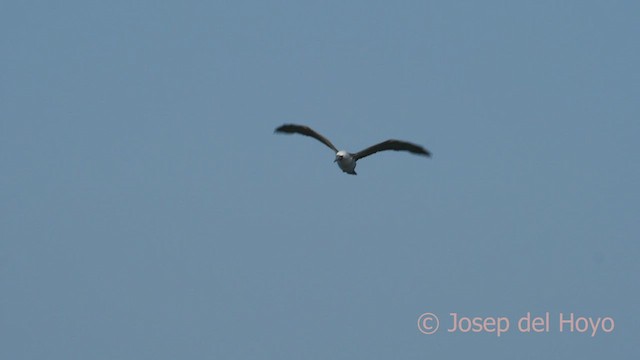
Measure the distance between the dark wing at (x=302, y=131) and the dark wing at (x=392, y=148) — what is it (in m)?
1.59

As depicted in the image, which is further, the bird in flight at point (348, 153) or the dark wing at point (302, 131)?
the dark wing at point (302, 131)

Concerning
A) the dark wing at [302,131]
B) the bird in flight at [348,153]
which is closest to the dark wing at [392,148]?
the bird in flight at [348,153]

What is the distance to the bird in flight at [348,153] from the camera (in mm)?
66500

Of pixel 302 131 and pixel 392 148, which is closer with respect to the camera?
pixel 392 148

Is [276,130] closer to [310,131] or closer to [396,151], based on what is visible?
[310,131]

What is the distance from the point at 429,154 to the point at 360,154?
375cm

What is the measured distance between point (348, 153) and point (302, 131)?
4026mm

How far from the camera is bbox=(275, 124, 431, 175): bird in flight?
66.5m

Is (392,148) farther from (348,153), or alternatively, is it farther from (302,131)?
(302,131)

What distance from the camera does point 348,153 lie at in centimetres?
6712

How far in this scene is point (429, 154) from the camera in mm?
66188

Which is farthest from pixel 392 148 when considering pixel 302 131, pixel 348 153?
pixel 302 131

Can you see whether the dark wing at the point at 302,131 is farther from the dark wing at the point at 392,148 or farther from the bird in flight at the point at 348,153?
the dark wing at the point at 392,148

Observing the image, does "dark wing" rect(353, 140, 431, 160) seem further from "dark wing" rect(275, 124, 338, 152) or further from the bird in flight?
"dark wing" rect(275, 124, 338, 152)
